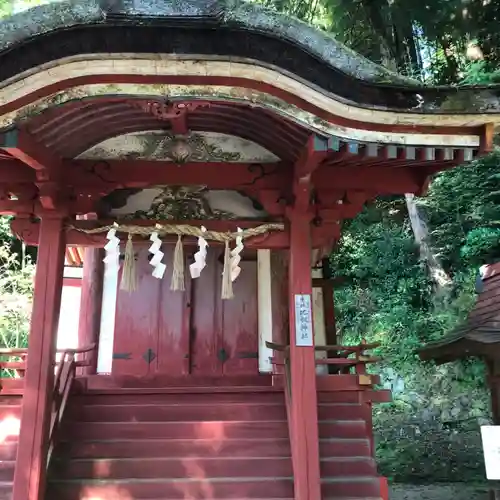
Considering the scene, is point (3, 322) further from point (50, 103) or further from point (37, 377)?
point (50, 103)

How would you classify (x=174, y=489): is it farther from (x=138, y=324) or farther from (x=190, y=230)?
(x=138, y=324)

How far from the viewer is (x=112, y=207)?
6609 millimetres

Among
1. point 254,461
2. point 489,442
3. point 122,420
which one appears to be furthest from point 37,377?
point 489,442

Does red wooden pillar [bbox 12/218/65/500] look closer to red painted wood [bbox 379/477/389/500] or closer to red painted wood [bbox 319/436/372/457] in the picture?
red painted wood [bbox 319/436/372/457]

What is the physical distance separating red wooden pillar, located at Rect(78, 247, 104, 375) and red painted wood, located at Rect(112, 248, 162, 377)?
30 centimetres

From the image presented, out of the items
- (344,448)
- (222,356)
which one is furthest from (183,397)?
(344,448)

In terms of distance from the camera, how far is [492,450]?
4492 millimetres

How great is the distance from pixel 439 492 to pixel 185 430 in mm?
5595

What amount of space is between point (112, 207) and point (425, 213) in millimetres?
11798

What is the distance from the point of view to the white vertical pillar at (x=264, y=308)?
7.49 metres

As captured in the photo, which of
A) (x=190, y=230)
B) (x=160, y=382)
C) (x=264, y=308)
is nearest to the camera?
(x=190, y=230)

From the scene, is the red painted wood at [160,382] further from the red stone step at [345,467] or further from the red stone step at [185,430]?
the red stone step at [345,467]

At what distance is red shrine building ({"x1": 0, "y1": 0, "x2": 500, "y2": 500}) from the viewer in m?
4.14

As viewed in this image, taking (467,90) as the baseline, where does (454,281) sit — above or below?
above
